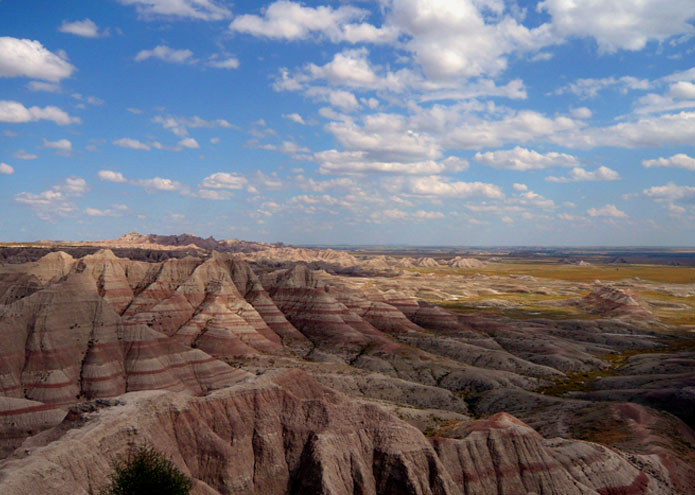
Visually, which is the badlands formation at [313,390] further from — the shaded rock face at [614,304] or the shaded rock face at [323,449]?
the shaded rock face at [614,304]

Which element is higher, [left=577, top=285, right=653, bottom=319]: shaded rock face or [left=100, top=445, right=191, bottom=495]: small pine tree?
[left=100, top=445, right=191, bottom=495]: small pine tree

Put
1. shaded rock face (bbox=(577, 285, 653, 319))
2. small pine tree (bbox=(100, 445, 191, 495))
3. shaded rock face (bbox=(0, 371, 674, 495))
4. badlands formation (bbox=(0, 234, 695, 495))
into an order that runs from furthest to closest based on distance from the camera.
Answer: shaded rock face (bbox=(577, 285, 653, 319))
badlands formation (bbox=(0, 234, 695, 495))
shaded rock face (bbox=(0, 371, 674, 495))
small pine tree (bbox=(100, 445, 191, 495))

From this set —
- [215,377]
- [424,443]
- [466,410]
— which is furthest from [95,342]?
[466,410]

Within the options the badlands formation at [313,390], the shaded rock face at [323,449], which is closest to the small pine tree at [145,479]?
the badlands formation at [313,390]

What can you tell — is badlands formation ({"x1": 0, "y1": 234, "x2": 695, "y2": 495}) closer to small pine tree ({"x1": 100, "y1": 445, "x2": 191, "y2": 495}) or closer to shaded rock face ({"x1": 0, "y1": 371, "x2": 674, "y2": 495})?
shaded rock face ({"x1": 0, "y1": 371, "x2": 674, "y2": 495})

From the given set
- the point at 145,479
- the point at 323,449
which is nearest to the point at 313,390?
the point at 323,449

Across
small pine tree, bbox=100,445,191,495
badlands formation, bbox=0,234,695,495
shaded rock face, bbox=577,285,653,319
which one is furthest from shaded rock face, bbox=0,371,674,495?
shaded rock face, bbox=577,285,653,319
